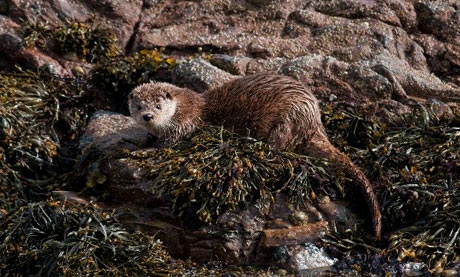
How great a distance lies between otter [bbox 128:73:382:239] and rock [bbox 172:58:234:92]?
0.40m

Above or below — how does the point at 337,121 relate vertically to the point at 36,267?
above

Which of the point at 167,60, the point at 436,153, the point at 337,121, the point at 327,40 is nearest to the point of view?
the point at 436,153

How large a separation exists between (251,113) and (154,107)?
25.8 inches

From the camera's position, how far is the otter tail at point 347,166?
17.0 feet

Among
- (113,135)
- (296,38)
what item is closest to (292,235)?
(113,135)

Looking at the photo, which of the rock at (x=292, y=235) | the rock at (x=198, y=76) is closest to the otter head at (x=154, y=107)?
the rock at (x=198, y=76)

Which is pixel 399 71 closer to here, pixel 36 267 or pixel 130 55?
pixel 130 55

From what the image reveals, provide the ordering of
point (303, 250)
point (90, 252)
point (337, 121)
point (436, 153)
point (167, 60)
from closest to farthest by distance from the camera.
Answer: point (90, 252)
point (303, 250)
point (436, 153)
point (337, 121)
point (167, 60)

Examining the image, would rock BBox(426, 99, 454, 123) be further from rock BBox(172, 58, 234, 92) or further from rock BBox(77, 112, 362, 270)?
rock BBox(172, 58, 234, 92)

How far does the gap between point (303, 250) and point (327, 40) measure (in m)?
2.54

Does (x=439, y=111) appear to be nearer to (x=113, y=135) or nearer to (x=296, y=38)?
(x=296, y=38)

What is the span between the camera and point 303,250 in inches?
199

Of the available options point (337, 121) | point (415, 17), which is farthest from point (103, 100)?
point (415, 17)

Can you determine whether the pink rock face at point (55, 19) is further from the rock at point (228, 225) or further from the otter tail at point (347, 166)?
the otter tail at point (347, 166)
